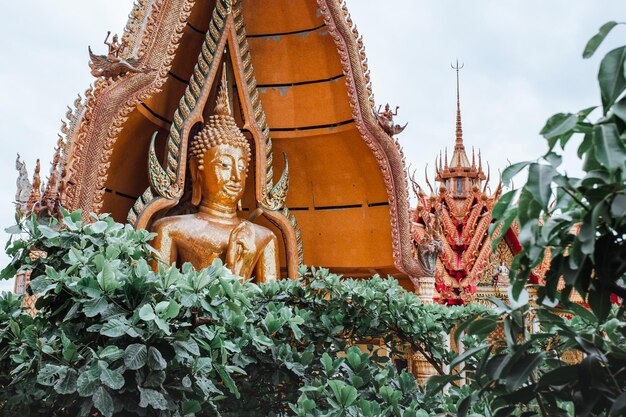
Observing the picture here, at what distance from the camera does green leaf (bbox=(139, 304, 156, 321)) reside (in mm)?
1567

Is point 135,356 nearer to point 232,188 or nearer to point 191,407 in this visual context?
point 191,407

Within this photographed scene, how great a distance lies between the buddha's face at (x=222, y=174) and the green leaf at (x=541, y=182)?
115 inches

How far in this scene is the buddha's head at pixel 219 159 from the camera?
3713 millimetres

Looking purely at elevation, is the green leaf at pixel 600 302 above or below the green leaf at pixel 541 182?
below

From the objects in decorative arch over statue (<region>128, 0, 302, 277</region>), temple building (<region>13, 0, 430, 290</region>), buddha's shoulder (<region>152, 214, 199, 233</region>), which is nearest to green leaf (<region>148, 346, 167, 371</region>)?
temple building (<region>13, 0, 430, 290</region>)

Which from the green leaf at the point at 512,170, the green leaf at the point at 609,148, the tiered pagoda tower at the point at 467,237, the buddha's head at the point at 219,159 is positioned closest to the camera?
the green leaf at the point at 609,148

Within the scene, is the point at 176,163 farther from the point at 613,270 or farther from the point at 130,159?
the point at 613,270

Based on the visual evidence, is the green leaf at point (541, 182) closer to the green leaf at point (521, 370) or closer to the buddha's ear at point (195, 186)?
the green leaf at point (521, 370)

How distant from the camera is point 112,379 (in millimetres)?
1573

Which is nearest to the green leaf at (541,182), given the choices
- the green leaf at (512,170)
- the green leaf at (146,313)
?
the green leaf at (512,170)

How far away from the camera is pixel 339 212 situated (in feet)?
14.0

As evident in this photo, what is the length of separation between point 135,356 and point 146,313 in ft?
0.33

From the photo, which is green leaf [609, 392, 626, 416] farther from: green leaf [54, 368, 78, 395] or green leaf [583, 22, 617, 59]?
green leaf [54, 368, 78, 395]

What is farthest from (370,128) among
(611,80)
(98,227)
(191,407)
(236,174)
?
(611,80)
